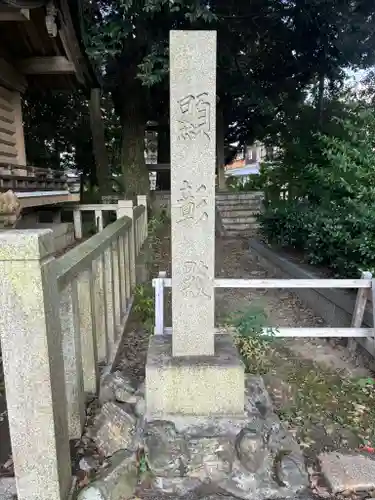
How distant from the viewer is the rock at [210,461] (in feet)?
6.95

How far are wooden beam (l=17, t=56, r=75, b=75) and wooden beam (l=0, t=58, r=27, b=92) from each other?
0.17 m

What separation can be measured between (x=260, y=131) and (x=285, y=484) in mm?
14754

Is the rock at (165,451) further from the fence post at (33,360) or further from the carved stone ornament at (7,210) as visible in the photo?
the carved stone ornament at (7,210)

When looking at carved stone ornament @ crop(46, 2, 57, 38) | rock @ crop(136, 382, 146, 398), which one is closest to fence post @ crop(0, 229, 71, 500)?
rock @ crop(136, 382, 146, 398)

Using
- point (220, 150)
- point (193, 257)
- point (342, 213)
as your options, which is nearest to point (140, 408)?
point (193, 257)

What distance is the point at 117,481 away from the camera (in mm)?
1989

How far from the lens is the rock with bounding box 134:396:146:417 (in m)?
2.44

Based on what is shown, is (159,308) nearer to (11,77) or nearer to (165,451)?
(165,451)

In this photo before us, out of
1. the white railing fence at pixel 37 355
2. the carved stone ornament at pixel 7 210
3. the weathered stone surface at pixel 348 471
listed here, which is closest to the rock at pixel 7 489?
the white railing fence at pixel 37 355

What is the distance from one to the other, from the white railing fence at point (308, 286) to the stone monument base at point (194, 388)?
2.88ft

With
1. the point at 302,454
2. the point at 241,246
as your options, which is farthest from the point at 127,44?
the point at 302,454

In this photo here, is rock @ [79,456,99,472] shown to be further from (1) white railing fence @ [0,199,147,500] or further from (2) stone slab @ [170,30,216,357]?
(2) stone slab @ [170,30,216,357]

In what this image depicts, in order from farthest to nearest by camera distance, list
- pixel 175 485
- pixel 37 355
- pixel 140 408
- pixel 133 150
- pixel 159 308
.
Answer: pixel 133 150
pixel 159 308
pixel 140 408
pixel 175 485
pixel 37 355

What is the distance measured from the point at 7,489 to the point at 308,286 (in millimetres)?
2638
